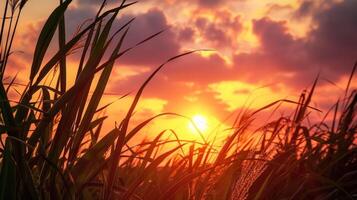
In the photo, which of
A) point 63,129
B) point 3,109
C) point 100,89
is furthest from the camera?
point 100,89

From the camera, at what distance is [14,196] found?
5.10ft

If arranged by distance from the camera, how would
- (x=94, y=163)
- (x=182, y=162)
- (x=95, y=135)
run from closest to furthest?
(x=94, y=163) < (x=95, y=135) < (x=182, y=162)

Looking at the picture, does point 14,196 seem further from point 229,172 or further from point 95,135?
point 95,135

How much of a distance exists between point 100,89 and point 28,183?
14.3 inches

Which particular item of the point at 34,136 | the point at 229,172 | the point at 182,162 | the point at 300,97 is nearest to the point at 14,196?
the point at 34,136

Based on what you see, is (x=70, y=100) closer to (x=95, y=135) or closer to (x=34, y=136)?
(x=34, y=136)

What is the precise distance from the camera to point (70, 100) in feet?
5.34

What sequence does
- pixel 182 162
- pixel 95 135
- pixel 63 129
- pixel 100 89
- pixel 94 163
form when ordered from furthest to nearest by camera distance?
1. pixel 182 162
2. pixel 95 135
3. pixel 94 163
4. pixel 100 89
5. pixel 63 129

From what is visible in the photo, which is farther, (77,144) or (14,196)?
(77,144)

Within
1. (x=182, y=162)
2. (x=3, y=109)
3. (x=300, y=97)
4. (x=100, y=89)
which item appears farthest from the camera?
(x=300, y=97)

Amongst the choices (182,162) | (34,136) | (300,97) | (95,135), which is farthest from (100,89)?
(300,97)

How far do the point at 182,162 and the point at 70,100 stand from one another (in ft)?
4.10

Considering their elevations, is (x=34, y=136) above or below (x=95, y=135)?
below

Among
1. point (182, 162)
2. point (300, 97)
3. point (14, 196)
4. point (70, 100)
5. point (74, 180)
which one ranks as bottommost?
point (14, 196)
